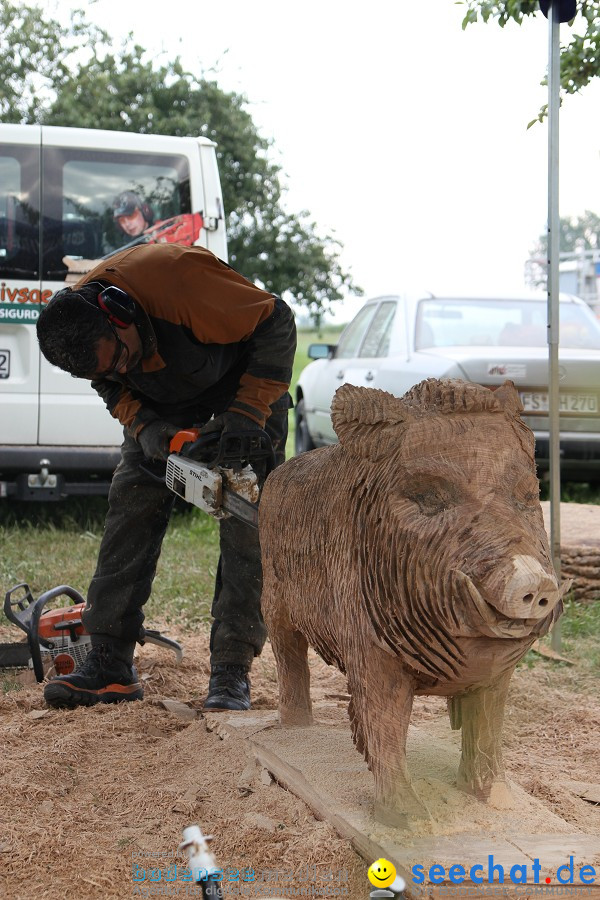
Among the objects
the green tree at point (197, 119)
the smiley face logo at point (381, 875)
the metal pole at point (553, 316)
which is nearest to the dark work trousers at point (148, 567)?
the metal pole at point (553, 316)

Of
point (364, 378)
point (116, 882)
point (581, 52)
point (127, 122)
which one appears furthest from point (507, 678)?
point (127, 122)

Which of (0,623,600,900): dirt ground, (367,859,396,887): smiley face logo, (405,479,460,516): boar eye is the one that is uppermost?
(405,479,460,516): boar eye

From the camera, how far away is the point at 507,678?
2.50 m

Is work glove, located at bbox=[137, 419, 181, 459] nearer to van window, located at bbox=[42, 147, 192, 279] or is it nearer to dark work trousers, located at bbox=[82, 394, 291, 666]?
dark work trousers, located at bbox=[82, 394, 291, 666]

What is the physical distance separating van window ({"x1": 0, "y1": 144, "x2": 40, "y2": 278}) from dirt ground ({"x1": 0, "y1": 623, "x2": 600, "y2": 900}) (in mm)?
3532

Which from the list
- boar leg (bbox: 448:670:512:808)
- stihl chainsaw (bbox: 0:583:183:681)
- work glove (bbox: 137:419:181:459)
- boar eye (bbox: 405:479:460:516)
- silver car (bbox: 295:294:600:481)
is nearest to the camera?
boar eye (bbox: 405:479:460:516)

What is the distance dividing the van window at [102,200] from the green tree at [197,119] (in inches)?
374

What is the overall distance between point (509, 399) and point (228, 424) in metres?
1.22

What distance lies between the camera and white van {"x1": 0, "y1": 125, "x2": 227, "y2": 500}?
22.4ft

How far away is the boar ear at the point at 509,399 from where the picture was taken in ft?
8.17

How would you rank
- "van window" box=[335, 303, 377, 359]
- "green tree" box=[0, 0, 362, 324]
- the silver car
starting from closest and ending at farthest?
the silver car < "van window" box=[335, 303, 377, 359] < "green tree" box=[0, 0, 362, 324]

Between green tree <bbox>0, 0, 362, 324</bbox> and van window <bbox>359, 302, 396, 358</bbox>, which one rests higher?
green tree <bbox>0, 0, 362, 324</bbox>

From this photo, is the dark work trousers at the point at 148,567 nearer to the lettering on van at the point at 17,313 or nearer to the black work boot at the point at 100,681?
the black work boot at the point at 100,681

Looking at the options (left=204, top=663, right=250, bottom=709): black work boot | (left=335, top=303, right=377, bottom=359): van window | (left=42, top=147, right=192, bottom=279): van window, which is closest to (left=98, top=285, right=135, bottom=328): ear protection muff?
(left=204, top=663, right=250, bottom=709): black work boot
